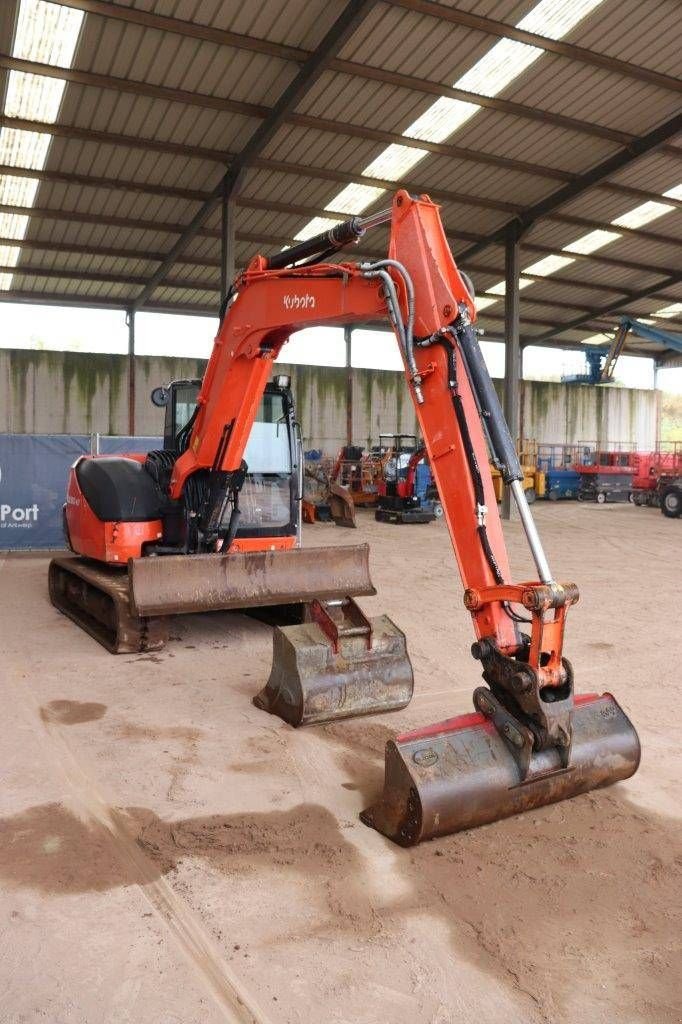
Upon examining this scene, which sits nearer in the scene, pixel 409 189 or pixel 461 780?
pixel 461 780

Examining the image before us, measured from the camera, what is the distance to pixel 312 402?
25875mm

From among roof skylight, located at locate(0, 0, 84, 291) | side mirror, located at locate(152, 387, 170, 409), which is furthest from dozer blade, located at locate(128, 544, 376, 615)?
roof skylight, located at locate(0, 0, 84, 291)

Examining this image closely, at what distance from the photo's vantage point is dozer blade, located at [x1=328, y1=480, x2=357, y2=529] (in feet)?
56.2

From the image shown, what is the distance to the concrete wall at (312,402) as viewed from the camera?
22.6 m

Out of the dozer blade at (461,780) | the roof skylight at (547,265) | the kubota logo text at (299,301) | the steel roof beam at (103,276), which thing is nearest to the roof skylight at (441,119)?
the roof skylight at (547,265)

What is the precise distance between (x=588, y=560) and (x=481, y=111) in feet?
25.6

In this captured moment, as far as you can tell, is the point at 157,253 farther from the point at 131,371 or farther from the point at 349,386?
the point at 349,386

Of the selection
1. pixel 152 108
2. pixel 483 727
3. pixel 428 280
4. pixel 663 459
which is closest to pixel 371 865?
pixel 483 727

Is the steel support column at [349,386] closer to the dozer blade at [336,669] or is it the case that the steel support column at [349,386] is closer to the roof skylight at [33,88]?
the roof skylight at [33,88]

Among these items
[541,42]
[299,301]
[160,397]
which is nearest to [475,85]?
[541,42]

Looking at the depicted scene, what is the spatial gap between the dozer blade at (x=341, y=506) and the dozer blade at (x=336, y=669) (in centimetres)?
1203

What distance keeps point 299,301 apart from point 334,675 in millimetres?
2468

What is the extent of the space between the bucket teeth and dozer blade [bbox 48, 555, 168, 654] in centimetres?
154

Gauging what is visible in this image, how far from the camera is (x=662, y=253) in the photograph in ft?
67.7
